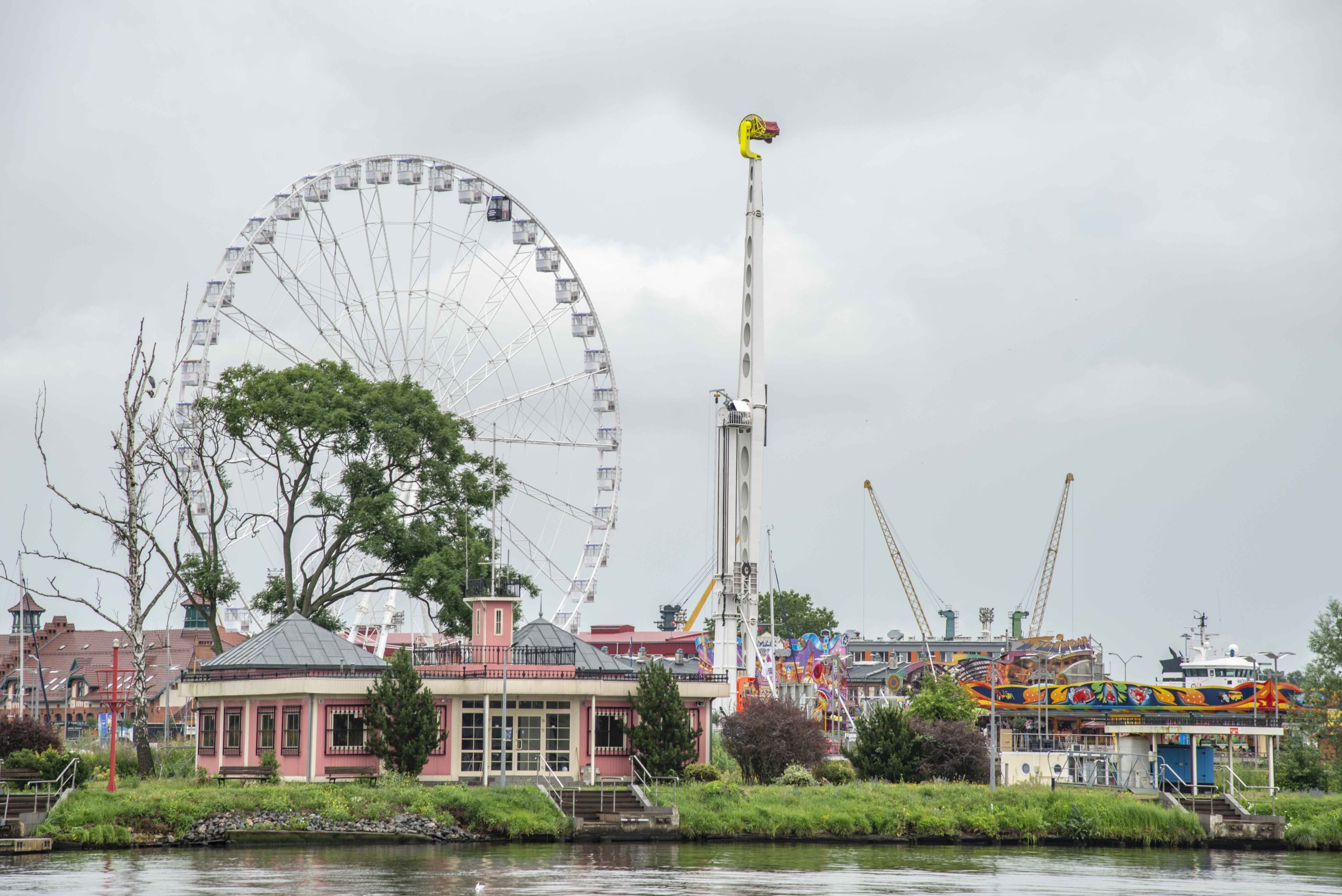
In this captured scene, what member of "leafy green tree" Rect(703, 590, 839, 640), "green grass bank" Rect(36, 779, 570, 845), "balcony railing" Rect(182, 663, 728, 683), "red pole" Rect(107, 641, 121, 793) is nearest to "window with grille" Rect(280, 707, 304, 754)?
"balcony railing" Rect(182, 663, 728, 683)

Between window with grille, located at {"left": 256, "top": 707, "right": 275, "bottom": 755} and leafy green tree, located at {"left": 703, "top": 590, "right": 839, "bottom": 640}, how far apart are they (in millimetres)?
111886

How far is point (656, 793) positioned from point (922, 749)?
1169 cm

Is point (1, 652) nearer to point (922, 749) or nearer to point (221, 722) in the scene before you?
point (221, 722)

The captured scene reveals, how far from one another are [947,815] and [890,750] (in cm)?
579

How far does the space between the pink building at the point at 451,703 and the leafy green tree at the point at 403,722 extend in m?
1.17

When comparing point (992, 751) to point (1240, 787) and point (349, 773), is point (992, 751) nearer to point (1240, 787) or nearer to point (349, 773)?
point (1240, 787)

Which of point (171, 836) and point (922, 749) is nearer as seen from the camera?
point (171, 836)

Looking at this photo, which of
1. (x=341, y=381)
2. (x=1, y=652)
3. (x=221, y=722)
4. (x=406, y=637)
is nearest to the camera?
(x=221, y=722)

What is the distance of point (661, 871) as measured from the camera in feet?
136

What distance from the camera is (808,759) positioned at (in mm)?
58156

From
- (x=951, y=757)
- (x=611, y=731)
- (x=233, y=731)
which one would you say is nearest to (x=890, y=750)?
(x=951, y=757)

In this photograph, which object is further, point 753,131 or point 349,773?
point 753,131

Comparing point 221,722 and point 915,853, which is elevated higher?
point 221,722

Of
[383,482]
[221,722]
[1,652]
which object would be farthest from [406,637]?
[221,722]
